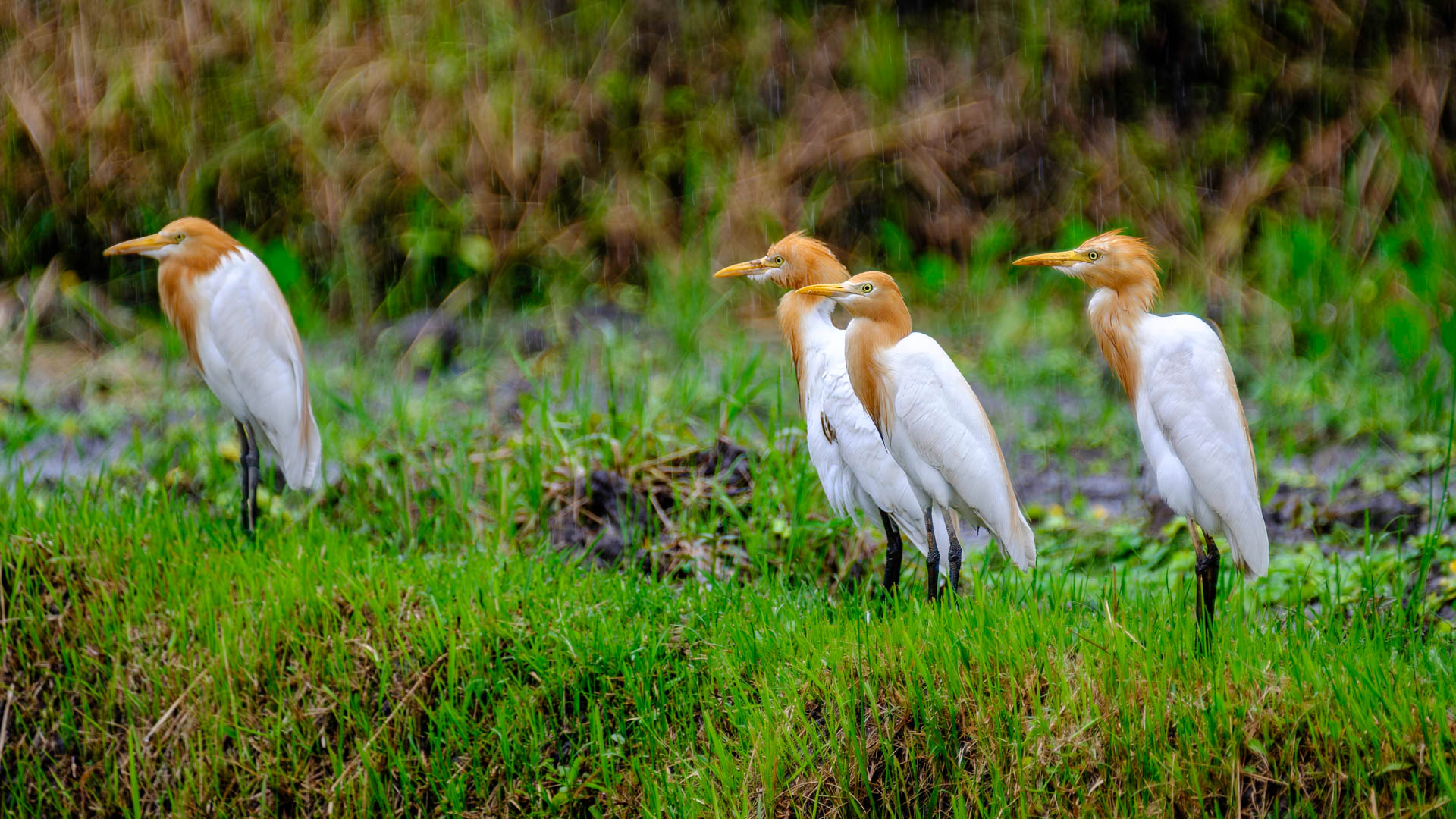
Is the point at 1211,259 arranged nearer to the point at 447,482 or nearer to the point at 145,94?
the point at 447,482

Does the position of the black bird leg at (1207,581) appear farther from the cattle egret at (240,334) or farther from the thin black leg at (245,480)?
the thin black leg at (245,480)

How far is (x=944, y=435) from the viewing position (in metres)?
2.83

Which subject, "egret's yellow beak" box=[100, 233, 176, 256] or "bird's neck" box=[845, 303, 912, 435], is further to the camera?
"egret's yellow beak" box=[100, 233, 176, 256]

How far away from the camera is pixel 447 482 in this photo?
4062mm

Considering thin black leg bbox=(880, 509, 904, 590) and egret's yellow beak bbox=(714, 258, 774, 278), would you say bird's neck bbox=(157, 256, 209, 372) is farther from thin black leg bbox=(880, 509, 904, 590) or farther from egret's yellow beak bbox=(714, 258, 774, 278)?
thin black leg bbox=(880, 509, 904, 590)

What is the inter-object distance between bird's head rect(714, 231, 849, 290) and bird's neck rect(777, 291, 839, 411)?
0.05 meters

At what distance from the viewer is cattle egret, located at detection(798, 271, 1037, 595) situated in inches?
108

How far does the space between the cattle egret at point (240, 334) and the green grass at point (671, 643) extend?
277 mm

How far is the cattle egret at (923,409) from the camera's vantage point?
8.98 ft

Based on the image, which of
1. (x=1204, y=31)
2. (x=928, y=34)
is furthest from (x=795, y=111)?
(x=1204, y=31)

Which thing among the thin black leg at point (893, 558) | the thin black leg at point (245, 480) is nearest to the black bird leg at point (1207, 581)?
the thin black leg at point (893, 558)

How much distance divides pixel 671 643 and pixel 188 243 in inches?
74.3

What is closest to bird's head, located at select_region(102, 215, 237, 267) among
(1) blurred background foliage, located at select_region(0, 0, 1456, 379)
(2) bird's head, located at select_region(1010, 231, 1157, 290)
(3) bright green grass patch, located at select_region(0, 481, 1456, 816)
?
(3) bright green grass patch, located at select_region(0, 481, 1456, 816)

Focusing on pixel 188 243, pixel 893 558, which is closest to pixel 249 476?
pixel 188 243
